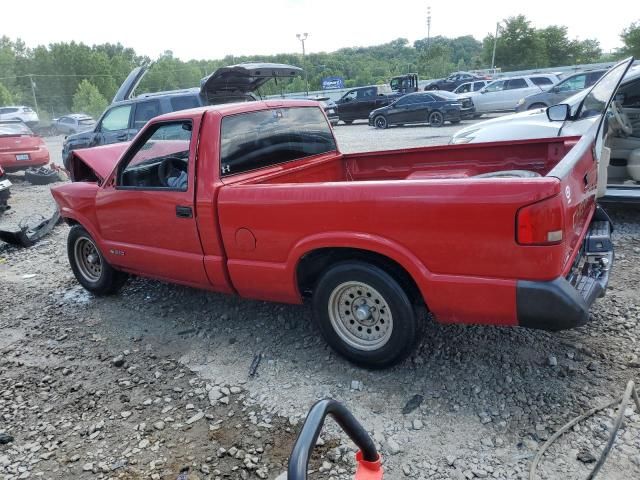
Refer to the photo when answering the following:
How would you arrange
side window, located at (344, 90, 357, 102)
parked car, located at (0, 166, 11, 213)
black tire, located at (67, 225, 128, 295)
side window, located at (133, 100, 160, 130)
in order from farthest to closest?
side window, located at (344, 90, 357, 102) < side window, located at (133, 100, 160, 130) < parked car, located at (0, 166, 11, 213) < black tire, located at (67, 225, 128, 295)

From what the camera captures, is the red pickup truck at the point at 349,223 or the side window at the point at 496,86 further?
the side window at the point at 496,86

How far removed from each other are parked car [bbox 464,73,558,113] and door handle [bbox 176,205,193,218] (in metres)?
19.7

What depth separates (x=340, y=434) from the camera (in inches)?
108

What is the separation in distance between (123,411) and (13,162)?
1128cm

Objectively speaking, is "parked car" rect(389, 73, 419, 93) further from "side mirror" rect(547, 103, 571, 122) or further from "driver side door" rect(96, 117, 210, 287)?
"driver side door" rect(96, 117, 210, 287)

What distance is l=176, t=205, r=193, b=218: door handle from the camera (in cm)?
360

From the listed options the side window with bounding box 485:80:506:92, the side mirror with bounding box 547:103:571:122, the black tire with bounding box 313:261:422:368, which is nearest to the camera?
the black tire with bounding box 313:261:422:368

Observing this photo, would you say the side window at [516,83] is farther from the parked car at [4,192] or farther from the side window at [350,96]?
the parked car at [4,192]

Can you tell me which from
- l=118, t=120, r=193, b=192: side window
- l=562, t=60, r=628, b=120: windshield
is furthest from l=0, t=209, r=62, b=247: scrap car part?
l=562, t=60, r=628, b=120: windshield

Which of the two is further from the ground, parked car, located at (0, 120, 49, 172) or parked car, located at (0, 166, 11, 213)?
parked car, located at (0, 120, 49, 172)

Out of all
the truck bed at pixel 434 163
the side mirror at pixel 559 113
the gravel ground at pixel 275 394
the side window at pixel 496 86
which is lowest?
the gravel ground at pixel 275 394

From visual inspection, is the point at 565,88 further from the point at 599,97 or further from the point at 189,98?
the point at 599,97

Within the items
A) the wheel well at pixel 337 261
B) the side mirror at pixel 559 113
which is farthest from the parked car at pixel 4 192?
the side mirror at pixel 559 113

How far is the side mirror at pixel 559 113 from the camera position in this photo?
461 centimetres
